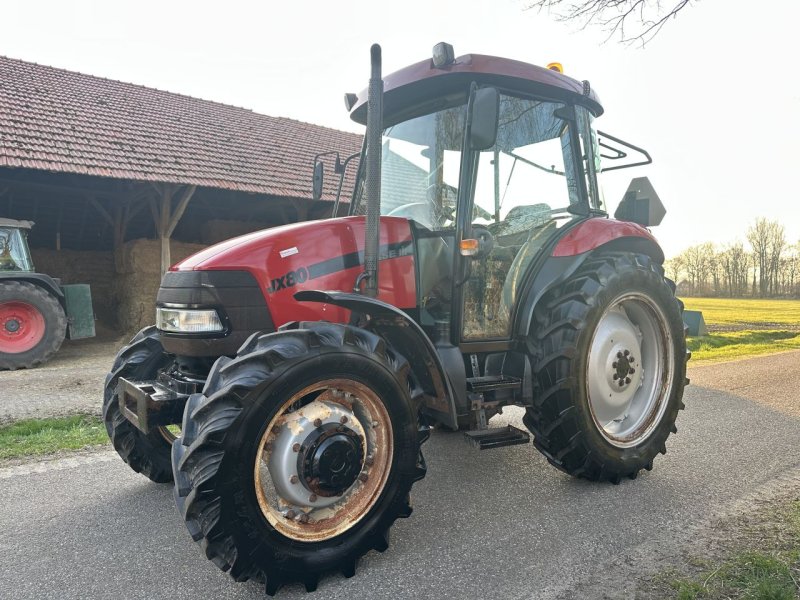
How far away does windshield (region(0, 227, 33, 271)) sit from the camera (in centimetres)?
816

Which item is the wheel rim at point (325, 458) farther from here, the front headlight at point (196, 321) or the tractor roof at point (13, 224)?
the tractor roof at point (13, 224)

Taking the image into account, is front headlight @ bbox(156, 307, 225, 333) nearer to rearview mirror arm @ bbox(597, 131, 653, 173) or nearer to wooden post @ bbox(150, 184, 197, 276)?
rearview mirror arm @ bbox(597, 131, 653, 173)

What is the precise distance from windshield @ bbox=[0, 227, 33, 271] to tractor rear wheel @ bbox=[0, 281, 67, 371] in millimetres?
352

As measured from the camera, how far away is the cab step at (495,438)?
288 centimetres

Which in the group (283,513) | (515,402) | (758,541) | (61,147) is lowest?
(758,541)

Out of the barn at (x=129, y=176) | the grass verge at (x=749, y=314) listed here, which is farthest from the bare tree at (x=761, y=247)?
the barn at (x=129, y=176)

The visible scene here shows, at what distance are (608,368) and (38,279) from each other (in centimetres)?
823

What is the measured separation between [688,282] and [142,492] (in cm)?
3129

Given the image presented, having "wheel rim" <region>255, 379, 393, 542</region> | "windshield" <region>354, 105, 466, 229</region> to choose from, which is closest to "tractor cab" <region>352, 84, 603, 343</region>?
"windshield" <region>354, 105, 466, 229</region>

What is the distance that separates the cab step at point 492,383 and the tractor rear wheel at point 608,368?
0.14 meters

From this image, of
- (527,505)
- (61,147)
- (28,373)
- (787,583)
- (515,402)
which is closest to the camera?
(787,583)

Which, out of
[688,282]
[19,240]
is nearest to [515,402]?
[19,240]

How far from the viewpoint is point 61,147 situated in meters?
9.52

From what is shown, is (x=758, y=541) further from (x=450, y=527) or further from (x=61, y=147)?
(x=61, y=147)
